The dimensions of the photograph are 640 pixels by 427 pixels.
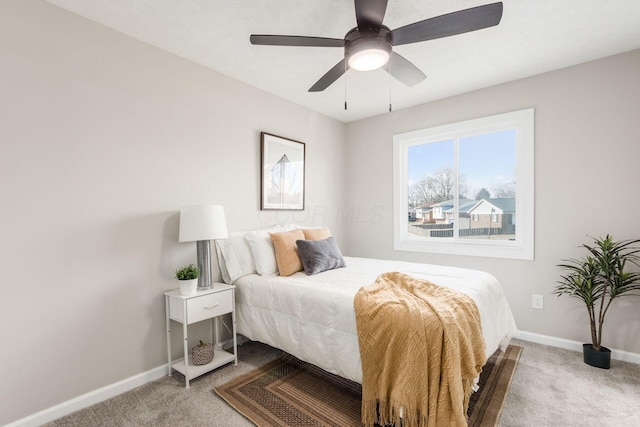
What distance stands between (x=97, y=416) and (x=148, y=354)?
476 millimetres

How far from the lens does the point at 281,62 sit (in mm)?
2693

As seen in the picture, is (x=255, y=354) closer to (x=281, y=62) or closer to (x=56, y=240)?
(x=56, y=240)

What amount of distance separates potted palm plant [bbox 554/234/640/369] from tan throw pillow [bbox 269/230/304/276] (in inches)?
95.0

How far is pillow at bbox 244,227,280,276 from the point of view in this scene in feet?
9.03

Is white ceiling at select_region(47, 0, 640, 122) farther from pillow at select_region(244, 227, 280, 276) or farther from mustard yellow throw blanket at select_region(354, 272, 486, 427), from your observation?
mustard yellow throw blanket at select_region(354, 272, 486, 427)

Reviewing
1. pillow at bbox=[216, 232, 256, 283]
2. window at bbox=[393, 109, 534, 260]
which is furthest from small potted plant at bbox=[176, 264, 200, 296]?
window at bbox=[393, 109, 534, 260]

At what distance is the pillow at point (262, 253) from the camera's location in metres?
2.75

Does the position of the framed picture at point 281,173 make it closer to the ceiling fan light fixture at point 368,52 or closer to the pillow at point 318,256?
A: the pillow at point 318,256

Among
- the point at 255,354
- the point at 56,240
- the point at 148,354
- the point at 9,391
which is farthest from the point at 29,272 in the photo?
the point at 255,354

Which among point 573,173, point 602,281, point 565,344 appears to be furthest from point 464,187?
point 565,344

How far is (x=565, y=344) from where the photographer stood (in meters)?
2.87

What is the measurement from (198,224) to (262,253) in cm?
67

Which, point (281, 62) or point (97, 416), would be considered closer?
point (97, 416)

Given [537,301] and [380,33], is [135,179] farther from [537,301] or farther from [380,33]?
[537,301]
